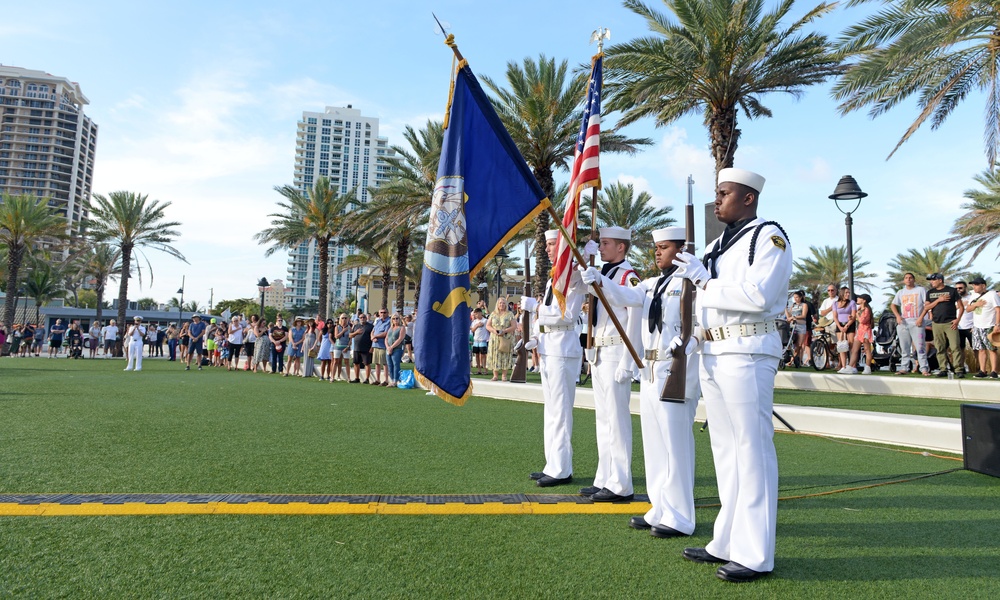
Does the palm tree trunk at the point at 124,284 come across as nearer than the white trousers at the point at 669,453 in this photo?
No

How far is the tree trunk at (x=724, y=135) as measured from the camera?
15.8 meters

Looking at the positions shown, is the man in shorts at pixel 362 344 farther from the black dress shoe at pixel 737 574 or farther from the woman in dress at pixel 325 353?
the black dress shoe at pixel 737 574

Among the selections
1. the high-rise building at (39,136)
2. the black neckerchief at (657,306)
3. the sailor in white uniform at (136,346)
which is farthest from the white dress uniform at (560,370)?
the high-rise building at (39,136)

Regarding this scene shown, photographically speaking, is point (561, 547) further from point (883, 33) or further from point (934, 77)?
point (934, 77)

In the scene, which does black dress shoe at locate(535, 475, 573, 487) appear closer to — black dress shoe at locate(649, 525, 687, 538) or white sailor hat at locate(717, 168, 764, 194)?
black dress shoe at locate(649, 525, 687, 538)

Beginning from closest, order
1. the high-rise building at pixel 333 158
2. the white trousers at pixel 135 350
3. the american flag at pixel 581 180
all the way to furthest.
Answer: the american flag at pixel 581 180
the white trousers at pixel 135 350
the high-rise building at pixel 333 158

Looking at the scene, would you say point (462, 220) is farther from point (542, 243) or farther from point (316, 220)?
point (316, 220)

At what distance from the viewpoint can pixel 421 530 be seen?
3.96m

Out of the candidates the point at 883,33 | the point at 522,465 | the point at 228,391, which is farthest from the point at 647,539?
the point at 883,33

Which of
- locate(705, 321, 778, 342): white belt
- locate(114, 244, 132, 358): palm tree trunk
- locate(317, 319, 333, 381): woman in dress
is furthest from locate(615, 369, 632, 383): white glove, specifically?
locate(114, 244, 132, 358): palm tree trunk

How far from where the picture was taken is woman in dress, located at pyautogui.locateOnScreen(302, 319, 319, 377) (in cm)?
1992

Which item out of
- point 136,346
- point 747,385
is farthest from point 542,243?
point 747,385

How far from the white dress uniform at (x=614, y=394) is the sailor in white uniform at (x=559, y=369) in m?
0.38

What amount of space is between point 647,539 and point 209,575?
100 inches
